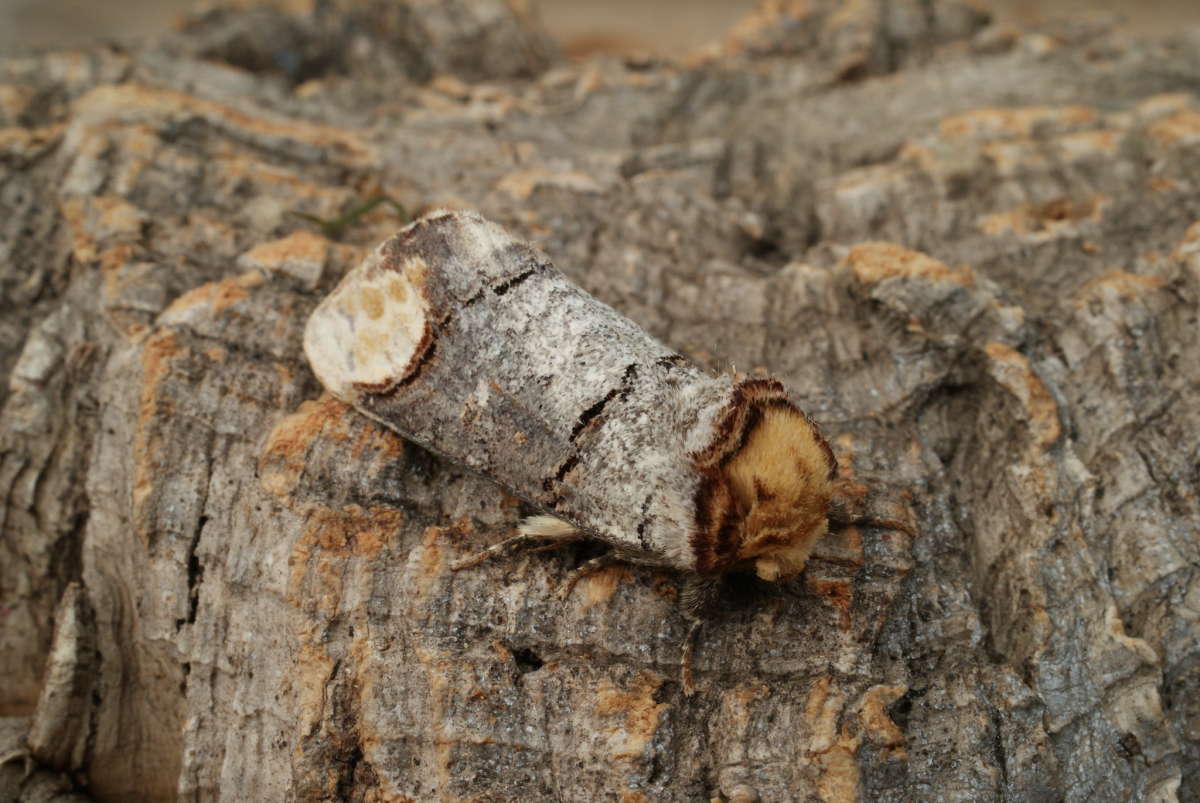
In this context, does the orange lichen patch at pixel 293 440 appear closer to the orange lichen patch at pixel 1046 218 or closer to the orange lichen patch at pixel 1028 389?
the orange lichen patch at pixel 1028 389

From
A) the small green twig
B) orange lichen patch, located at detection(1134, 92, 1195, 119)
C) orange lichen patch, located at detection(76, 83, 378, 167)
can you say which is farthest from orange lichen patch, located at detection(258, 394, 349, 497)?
orange lichen patch, located at detection(1134, 92, 1195, 119)

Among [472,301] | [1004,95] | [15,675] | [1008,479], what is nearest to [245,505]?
[472,301]

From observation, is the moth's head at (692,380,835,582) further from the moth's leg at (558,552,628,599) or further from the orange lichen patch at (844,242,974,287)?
the orange lichen patch at (844,242,974,287)

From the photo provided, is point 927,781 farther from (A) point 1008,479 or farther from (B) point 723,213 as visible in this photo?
(B) point 723,213

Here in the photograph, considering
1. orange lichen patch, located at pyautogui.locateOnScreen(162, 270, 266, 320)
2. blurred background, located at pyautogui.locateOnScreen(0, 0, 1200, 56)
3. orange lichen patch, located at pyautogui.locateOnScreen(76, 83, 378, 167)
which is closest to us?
orange lichen patch, located at pyautogui.locateOnScreen(162, 270, 266, 320)

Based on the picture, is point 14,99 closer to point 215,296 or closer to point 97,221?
point 97,221

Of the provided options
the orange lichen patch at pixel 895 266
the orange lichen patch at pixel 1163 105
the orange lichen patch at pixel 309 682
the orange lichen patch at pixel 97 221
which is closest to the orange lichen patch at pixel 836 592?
the orange lichen patch at pixel 895 266
